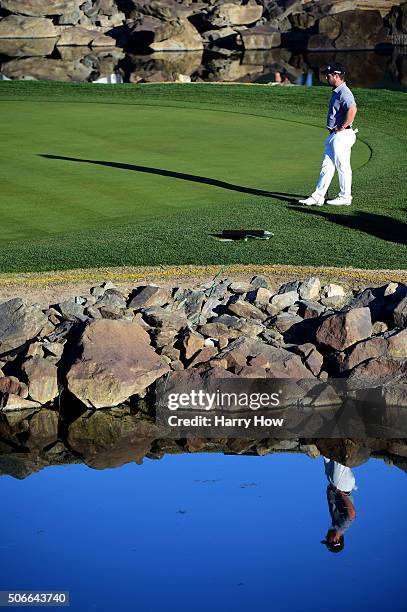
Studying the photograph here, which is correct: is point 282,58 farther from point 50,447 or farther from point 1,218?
point 50,447

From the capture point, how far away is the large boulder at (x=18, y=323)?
11.1m

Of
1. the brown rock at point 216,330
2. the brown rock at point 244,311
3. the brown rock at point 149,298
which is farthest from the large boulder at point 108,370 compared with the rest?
the brown rock at point 244,311

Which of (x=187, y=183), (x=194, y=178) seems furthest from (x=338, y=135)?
(x=194, y=178)

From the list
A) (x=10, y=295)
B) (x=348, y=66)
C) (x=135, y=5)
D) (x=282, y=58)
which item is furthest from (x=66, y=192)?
(x=135, y=5)

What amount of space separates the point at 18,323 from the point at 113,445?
1.82 metres

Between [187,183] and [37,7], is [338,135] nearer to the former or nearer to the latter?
[187,183]

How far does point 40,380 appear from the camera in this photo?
10.7 m

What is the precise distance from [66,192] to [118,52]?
39330 mm

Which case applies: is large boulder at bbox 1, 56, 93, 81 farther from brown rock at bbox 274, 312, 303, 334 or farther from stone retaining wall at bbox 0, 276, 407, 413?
brown rock at bbox 274, 312, 303, 334

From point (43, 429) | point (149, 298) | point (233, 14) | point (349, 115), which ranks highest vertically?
point (349, 115)

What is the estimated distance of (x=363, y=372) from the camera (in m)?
10.8

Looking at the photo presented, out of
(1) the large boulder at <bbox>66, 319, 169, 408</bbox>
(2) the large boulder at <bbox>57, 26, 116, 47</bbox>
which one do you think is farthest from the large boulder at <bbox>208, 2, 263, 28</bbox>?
(1) the large boulder at <bbox>66, 319, 169, 408</bbox>

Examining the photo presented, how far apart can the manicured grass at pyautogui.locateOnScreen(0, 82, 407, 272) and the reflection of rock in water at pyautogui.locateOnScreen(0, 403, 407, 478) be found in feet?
9.26

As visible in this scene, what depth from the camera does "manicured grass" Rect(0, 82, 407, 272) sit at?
13.5 metres
